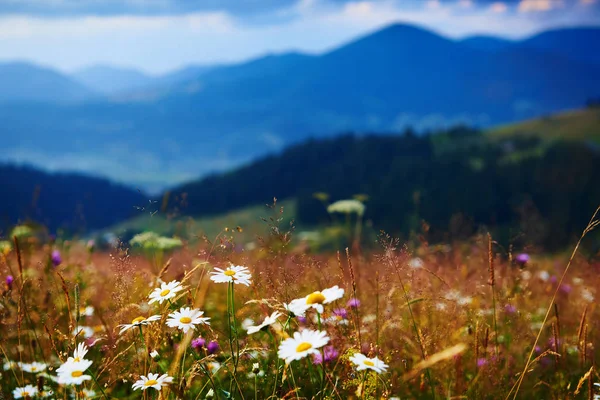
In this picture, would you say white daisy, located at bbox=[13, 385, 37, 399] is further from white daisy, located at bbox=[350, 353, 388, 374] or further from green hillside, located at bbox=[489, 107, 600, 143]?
green hillside, located at bbox=[489, 107, 600, 143]

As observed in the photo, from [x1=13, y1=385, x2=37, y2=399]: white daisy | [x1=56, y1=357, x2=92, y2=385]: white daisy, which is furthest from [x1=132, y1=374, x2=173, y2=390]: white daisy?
[x1=13, y1=385, x2=37, y2=399]: white daisy

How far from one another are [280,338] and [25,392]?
131cm

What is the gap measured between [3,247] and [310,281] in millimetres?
2002

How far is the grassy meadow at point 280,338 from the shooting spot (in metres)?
1.97

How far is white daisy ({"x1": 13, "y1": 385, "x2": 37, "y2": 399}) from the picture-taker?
245 cm

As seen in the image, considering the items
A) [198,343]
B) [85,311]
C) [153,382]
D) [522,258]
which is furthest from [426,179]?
[153,382]

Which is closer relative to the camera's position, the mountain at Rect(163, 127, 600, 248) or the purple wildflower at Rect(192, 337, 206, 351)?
the purple wildflower at Rect(192, 337, 206, 351)

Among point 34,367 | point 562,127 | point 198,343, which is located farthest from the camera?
point 562,127

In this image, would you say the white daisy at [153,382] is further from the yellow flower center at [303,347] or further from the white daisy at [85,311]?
the white daisy at [85,311]

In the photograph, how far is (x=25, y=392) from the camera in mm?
2473

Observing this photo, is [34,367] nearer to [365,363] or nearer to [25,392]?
[25,392]

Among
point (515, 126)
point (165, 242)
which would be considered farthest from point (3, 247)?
point (515, 126)

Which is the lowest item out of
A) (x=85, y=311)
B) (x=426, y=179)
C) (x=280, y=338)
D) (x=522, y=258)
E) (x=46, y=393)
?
(x=426, y=179)

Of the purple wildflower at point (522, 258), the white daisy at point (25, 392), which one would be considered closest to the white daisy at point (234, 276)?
the white daisy at point (25, 392)
